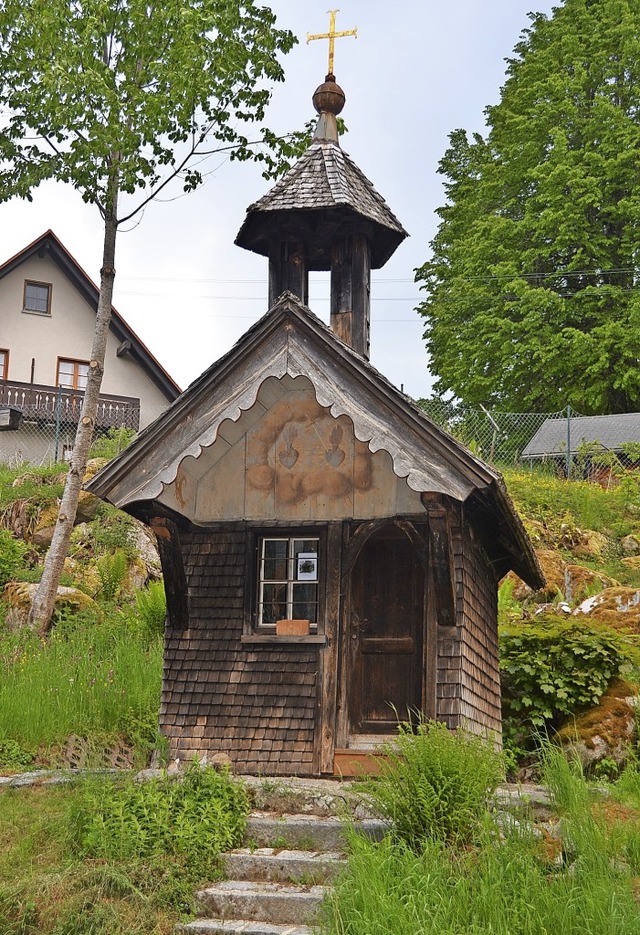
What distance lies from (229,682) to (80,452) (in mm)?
7648

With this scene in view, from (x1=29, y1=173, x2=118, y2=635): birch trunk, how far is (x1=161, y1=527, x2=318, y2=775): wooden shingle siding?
583cm

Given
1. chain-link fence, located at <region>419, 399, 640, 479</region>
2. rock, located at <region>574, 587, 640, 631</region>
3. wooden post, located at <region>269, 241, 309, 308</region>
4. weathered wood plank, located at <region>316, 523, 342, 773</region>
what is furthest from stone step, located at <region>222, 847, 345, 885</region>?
chain-link fence, located at <region>419, 399, 640, 479</region>

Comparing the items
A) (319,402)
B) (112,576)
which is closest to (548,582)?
(112,576)

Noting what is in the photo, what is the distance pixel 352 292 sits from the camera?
12.0 metres

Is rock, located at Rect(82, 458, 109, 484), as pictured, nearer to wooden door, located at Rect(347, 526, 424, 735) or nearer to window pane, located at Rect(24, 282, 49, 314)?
window pane, located at Rect(24, 282, 49, 314)

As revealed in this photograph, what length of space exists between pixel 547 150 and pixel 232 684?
79.3 feet

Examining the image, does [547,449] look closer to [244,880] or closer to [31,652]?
[31,652]

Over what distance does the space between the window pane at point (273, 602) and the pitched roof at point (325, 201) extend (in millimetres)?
3987

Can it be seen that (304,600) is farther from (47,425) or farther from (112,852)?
(47,425)

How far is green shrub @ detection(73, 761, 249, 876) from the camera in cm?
802

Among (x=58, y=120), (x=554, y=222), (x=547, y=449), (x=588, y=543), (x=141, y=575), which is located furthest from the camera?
(x=554, y=222)

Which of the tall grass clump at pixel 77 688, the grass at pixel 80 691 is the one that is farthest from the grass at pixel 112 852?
the tall grass clump at pixel 77 688

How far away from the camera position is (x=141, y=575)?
1884 cm

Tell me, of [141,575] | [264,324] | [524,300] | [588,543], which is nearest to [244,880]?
[264,324]
